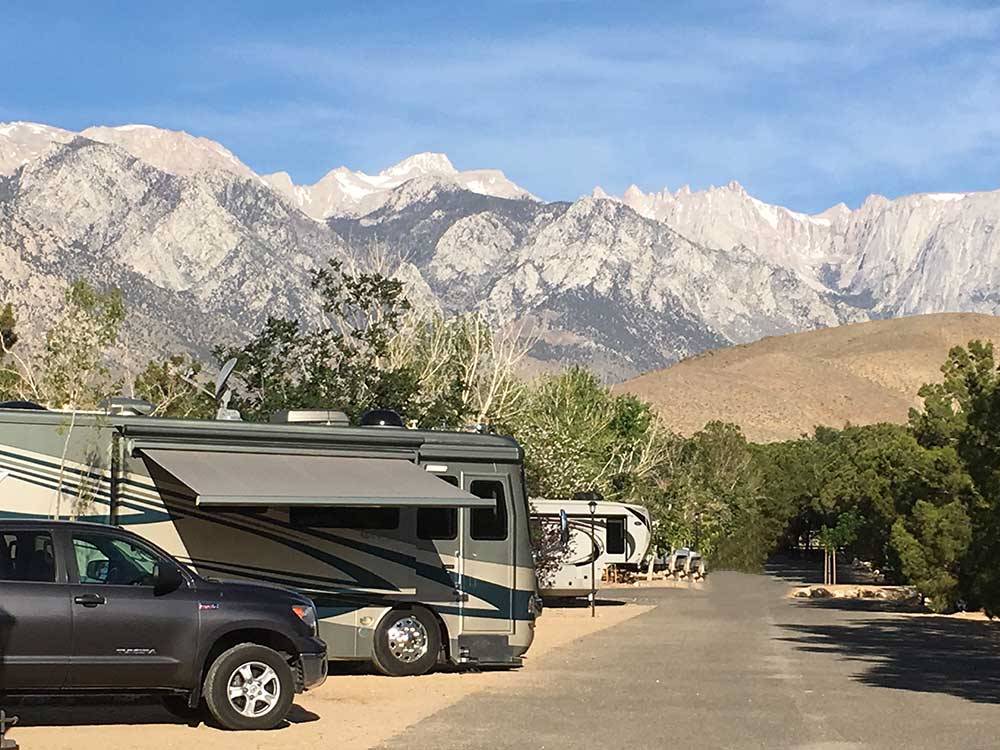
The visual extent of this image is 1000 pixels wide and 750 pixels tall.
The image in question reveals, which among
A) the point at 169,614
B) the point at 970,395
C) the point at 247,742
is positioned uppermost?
the point at 970,395

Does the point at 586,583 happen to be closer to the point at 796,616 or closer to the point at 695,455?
the point at 796,616

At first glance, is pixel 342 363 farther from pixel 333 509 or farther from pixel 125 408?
pixel 125 408

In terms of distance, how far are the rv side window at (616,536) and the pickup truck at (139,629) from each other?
31.3m

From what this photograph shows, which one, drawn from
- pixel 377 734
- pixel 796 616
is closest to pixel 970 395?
pixel 796 616

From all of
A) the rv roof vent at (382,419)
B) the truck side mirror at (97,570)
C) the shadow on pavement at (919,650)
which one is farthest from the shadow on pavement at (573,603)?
the truck side mirror at (97,570)

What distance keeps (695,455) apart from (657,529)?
66.4 feet

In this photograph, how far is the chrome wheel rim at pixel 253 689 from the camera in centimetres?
1385

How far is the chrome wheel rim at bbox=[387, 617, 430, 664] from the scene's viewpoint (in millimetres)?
19047

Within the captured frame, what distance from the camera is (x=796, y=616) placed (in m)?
35.9

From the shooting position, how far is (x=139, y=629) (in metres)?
13.2

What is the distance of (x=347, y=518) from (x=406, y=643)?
1697mm

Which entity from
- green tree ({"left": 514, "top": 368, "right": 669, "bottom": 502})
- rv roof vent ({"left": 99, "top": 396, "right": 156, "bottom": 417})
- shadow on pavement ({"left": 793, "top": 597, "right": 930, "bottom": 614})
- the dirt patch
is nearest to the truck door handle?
the dirt patch

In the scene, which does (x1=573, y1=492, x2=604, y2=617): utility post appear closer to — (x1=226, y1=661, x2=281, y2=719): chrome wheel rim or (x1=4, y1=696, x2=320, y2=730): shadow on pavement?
(x1=4, y1=696, x2=320, y2=730): shadow on pavement

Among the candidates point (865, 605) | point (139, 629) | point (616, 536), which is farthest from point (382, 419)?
point (616, 536)
